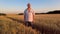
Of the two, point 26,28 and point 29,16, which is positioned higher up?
point 29,16

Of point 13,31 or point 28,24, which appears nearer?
point 13,31

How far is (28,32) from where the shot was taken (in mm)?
8000

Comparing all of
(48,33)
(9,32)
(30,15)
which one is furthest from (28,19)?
(9,32)

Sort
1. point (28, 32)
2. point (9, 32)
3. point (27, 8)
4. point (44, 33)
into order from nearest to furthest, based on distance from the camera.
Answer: point (9, 32)
point (28, 32)
point (44, 33)
point (27, 8)

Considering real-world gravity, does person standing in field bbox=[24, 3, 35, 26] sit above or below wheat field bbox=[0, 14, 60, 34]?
above

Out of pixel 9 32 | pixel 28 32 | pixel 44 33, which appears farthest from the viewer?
pixel 44 33

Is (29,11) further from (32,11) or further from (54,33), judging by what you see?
(54,33)

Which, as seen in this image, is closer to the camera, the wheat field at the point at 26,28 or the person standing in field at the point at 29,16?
the wheat field at the point at 26,28

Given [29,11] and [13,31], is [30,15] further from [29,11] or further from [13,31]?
[13,31]

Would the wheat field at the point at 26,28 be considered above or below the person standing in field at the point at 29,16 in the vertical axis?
below

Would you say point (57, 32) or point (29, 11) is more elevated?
point (29, 11)

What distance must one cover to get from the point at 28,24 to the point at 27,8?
0.87 metres

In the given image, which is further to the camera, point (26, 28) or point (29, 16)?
point (29, 16)

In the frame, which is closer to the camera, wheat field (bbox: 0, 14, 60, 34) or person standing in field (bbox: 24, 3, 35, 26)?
wheat field (bbox: 0, 14, 60, 34)
